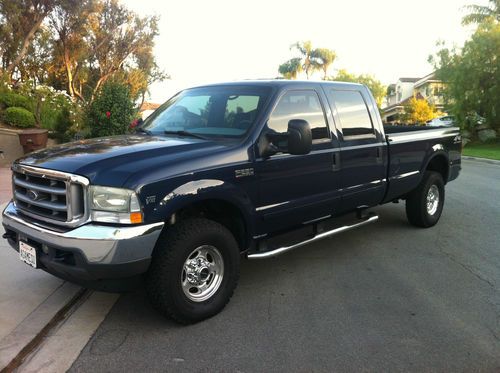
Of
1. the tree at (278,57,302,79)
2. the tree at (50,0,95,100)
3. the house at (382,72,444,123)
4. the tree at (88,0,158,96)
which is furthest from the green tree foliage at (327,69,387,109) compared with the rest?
the tree at (50,0,95,100)

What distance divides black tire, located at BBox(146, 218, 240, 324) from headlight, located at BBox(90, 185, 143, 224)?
39cm

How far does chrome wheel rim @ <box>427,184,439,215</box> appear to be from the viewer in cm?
681

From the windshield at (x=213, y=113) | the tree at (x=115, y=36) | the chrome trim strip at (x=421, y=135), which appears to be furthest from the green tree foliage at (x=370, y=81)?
the windshield at (x=213, y=113)

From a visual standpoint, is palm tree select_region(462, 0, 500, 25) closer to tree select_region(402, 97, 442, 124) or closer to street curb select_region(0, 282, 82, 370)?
tree select_region(402, 97, 442, 124)

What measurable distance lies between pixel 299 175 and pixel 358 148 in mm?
1067

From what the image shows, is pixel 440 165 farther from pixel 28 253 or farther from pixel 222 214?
pixel 28 253

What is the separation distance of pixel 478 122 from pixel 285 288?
87.0 feet

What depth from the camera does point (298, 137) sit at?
156 inches

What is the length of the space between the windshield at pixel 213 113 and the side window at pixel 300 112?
0.61ft

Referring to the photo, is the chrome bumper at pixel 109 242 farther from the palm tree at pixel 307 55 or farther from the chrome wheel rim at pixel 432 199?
the palm tree at pixel 307 55

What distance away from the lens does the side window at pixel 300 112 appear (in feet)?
14.4

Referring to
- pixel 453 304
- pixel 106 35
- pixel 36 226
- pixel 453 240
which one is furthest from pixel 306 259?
pixel 106 35

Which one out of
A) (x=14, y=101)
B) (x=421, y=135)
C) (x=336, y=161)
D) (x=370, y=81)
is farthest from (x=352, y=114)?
(x=370, y=81)

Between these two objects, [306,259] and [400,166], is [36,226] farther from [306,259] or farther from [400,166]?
[400,166]
